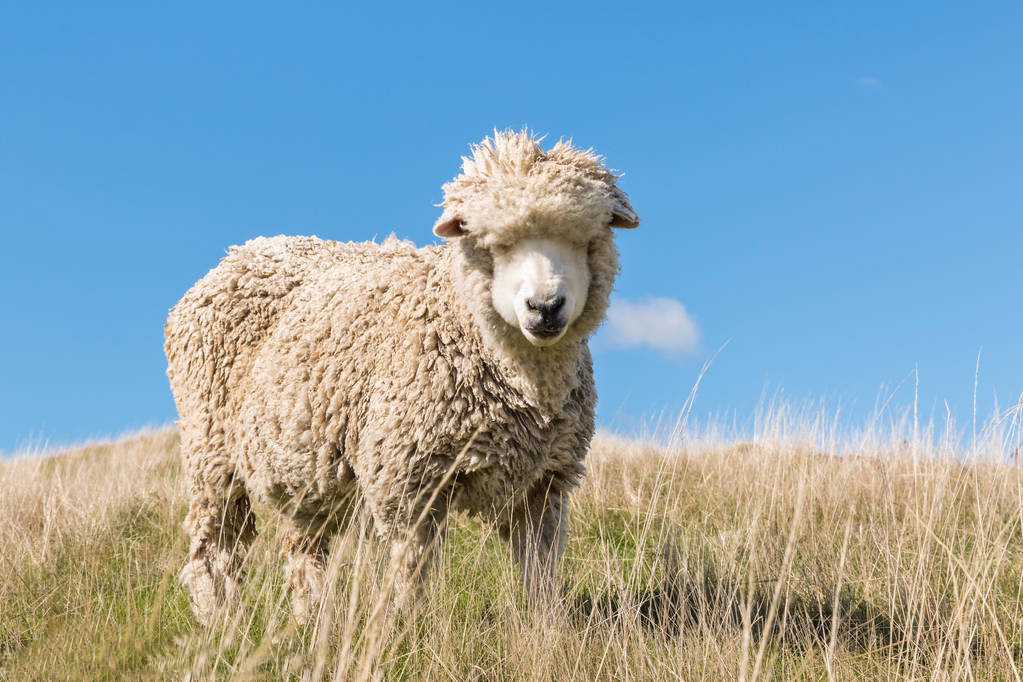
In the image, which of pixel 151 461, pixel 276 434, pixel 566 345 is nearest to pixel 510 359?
pixel 566 345

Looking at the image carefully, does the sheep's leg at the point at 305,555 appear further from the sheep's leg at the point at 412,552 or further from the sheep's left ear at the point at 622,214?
the sheep's left ear at the point at 622,214

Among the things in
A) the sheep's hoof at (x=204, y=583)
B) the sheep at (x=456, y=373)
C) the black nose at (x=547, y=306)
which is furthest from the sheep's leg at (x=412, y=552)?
the sheep's hoof at (x=204, y=583)

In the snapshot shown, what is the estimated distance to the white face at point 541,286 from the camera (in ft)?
11.3

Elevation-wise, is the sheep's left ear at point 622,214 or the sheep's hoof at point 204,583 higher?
the sheep's left ear at point 622,214

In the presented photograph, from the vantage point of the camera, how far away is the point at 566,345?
12.7 ft

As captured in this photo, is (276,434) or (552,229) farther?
(276,434)

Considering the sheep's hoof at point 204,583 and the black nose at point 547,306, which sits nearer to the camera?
the black nose at point 547,306

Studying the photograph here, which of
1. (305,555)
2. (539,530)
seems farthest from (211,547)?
(539,530)

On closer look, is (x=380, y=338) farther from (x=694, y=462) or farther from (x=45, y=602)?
(x=694, y=462)

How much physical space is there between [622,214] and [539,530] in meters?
1.49

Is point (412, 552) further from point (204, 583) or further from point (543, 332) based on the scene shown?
point (204, 583)

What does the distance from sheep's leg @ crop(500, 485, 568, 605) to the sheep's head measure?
2.86 ft

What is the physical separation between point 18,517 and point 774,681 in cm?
623

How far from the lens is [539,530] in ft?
13.6
